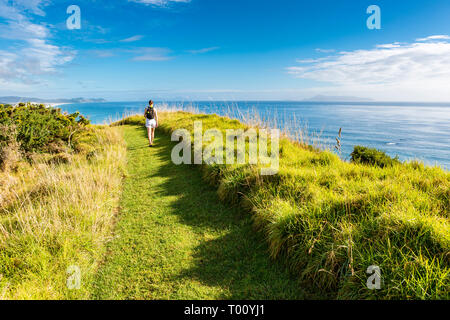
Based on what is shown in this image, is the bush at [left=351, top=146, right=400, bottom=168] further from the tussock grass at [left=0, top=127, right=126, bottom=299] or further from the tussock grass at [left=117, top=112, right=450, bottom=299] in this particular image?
the tussock grass at [left=0, top=127, right=126, bottom=299]

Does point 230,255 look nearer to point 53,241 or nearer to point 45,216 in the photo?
point 53,241

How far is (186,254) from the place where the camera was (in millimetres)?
4113

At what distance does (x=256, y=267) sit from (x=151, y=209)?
129 inches

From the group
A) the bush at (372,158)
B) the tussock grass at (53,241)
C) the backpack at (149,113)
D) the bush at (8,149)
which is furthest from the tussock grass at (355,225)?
the bush at (8,149)

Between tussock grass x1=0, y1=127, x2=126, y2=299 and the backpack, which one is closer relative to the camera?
tussock grass x1=0, y1=127, x2=126, y2=299

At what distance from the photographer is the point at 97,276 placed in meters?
3.63

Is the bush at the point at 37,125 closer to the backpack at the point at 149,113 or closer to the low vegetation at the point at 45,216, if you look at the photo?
the low vegetation at the point at 45,216

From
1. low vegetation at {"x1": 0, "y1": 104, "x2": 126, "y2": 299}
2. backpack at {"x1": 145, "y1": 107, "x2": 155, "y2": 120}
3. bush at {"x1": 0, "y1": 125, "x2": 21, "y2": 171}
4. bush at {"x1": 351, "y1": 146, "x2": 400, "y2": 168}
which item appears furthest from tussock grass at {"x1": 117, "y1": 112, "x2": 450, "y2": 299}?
bush at {"x1": 0, "y1": 125, "x2": 21, "y2": 171}

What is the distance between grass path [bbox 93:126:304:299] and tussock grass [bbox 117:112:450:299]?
367mm

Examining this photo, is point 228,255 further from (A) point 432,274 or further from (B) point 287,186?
(A) point 432,274

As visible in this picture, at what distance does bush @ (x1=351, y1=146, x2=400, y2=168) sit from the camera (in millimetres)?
7473

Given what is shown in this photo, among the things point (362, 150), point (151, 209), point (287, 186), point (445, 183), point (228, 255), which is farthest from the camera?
point (362, 150)

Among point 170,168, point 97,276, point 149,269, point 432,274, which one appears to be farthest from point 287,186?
point 170,168

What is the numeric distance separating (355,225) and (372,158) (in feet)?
18.5
